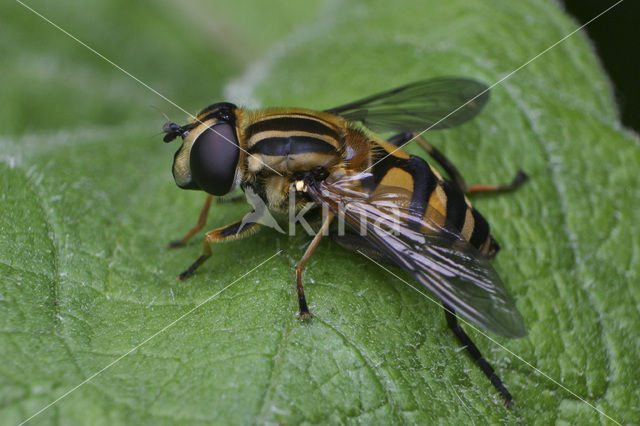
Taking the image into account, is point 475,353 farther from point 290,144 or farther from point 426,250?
point 290,144

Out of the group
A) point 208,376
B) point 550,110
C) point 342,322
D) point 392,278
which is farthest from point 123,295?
point 550,110

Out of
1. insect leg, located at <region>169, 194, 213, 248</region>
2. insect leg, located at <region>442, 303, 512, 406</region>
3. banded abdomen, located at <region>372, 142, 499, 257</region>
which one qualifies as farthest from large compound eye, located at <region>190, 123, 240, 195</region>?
insect leg, located at <region>442, 303, 512, 406</region>

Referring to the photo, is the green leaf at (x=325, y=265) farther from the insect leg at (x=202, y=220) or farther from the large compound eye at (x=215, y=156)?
the large compound eye at (x=215, y=156)

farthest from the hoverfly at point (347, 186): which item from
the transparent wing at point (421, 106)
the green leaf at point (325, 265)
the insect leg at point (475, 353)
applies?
the transparent wing at point (421, 106)

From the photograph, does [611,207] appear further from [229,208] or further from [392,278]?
[229,208]

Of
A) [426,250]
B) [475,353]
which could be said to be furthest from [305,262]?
[475,353]

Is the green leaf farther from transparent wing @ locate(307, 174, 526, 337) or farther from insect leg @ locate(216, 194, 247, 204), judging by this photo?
transparent wing @ locate(307, 174, 526, 337)
